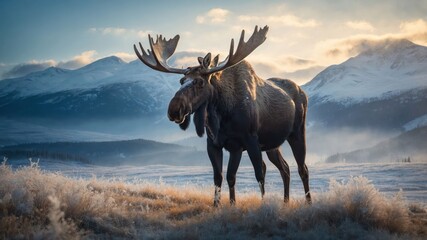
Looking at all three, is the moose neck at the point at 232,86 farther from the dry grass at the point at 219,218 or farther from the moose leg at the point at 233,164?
the dry grass at the point at 219,218

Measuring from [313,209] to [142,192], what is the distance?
5921 millimetres

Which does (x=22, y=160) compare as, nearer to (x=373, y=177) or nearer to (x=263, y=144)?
(x=373, y=177)

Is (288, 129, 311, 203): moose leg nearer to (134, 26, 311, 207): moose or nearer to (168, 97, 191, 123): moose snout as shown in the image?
(134, 26, 311, 207): moose

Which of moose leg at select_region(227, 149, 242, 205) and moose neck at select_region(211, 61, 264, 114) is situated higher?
moose neck at select_region(211, 61, 264, 114)

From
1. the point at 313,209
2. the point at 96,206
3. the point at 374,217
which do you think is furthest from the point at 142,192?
the point at 374,217

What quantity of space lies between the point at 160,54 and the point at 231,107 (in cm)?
245

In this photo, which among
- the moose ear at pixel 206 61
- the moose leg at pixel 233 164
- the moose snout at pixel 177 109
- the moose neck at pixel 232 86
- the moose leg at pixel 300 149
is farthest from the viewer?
the moose leg at pixel 300 149

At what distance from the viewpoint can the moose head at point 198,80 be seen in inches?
308

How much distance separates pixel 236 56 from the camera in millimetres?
8703

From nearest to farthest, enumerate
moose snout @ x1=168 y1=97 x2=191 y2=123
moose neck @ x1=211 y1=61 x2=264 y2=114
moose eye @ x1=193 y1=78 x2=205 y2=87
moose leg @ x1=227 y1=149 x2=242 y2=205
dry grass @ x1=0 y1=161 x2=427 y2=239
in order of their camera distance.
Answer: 1. dry grass @ x1=0 y1=161 x2=427 y2=239
2. moose snout @ x1=168 y1=97 x2=191 y2=123
3. moose eye @ x1=193 y1=78 x2=205 y2=87
4. moose neck @ x1=211 y1=61 x2=264 y2=114
5. moose leg @ x1=227 y1=149 x2=242 y2=205

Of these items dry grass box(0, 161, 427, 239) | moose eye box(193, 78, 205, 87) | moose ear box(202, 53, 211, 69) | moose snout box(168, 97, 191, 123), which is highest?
moose ear box(202, 53, 211, 69)

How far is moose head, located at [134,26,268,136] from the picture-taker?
308 inches

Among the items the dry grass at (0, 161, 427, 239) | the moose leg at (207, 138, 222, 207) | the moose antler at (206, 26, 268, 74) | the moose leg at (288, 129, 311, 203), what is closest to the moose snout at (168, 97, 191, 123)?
the moose antler at (206, 26, 268, 74)

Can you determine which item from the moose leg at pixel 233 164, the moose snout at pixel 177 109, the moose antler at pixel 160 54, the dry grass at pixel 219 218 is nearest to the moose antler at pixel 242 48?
the moose antler at pixel 160 54
